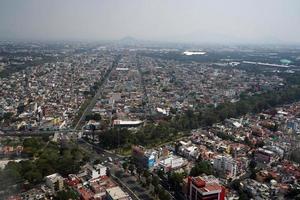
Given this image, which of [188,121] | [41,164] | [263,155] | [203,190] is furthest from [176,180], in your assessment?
[188,121]

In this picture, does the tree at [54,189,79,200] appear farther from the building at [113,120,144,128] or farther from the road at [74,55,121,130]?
the road at [74,55,121,130]

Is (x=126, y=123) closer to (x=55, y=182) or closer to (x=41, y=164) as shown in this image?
(x=41, y=164)

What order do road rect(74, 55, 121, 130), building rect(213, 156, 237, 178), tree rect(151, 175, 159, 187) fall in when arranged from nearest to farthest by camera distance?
tree rect(151, 175, 159, 187), building rect(213, 156, 237, 178), road rect(74, 55, 121, 130)

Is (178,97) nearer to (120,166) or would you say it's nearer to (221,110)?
(221,110)

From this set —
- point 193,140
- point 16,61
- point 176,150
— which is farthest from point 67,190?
point 16,61

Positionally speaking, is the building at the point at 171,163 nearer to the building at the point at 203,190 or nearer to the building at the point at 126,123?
the building at the point at 203,190

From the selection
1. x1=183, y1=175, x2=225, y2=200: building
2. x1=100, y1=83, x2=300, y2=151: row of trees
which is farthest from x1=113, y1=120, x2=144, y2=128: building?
x1=183, y1=175, x2=225, y2=200: building

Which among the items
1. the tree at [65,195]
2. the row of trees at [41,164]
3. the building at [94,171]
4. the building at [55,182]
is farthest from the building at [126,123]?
the tree at [65,195]
